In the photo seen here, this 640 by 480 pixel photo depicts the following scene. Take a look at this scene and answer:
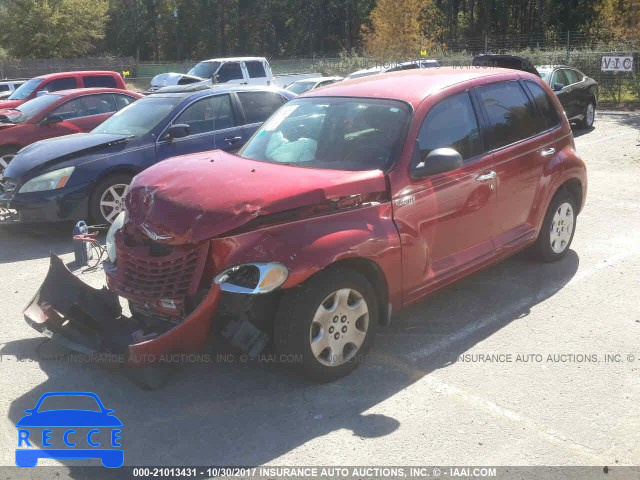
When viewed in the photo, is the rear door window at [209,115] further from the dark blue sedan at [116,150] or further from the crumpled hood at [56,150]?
the crumpled hood at [56,150]

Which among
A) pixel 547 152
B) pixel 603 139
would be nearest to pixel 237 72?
pixel 603 139

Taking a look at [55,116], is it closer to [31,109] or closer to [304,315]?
[31,109]

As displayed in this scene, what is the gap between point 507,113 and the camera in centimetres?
554

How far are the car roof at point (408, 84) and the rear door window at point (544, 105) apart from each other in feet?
0.91

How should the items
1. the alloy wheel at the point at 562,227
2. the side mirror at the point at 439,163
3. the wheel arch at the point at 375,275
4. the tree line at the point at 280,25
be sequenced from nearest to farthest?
the wheel arch at the point at 375,275, the side mirror at the point at 439,163, the alloy wheel at the point at 562,227, the tree line at the point at 280,25

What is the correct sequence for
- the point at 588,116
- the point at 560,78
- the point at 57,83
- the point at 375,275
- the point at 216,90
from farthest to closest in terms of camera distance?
the point at 588,116
the point at 560,78
the point at 57,83
the point at 216,90
the point at 375,275

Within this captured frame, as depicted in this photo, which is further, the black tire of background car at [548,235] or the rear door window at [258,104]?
the rear door window at [258,104]

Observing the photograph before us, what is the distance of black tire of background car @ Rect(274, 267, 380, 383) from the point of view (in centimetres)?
386

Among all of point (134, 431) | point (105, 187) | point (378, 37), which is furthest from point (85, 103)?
point (378, 37)

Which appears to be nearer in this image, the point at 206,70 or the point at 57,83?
the point at 57,83

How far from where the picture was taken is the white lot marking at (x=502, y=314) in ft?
15.2

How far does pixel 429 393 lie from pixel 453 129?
2.05 m

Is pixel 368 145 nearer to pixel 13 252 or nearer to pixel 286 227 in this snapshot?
pixel 286 227

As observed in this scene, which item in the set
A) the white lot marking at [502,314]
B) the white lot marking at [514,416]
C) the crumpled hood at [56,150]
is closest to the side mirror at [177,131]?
the crumpled hood at [56,150]
